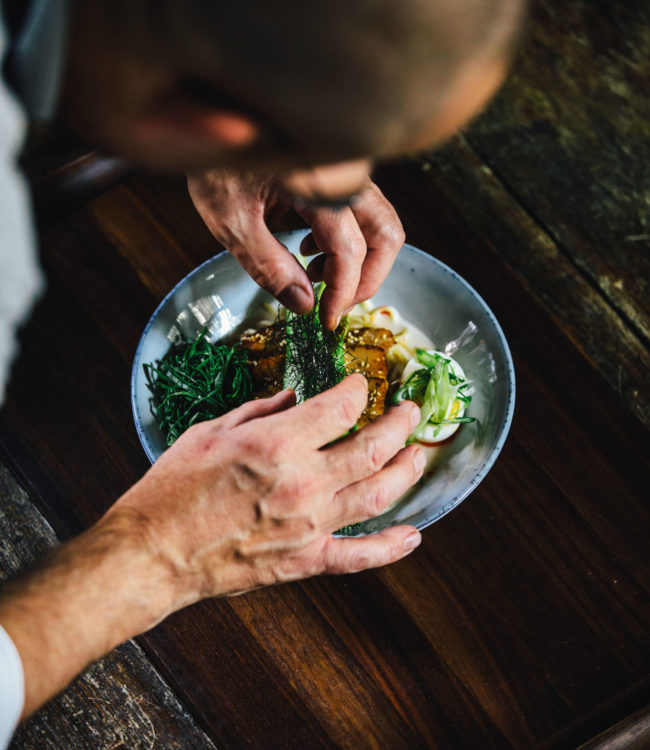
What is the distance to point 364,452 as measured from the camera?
836 mm

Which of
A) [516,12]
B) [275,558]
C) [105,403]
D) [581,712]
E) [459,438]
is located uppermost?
[516,12]

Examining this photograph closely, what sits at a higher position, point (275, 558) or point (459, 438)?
point (275, 558)

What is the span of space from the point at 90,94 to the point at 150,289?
0.92 metres

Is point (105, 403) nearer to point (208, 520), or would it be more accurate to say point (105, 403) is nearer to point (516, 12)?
point (208, 520)

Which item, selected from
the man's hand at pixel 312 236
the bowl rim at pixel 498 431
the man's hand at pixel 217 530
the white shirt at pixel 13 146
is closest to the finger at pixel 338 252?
the man's hand at pixel 312 236

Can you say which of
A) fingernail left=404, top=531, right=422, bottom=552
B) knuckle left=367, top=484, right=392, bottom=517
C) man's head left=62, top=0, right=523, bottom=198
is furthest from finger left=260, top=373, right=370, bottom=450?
man's head left=62, top=0, right=523, bottom=198

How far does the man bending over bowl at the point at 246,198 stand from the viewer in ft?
1.04

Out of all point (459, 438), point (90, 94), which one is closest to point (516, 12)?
point (90, 94)

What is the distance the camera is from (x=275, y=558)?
32.8 inches

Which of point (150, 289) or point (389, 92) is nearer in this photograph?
point (389, 92)

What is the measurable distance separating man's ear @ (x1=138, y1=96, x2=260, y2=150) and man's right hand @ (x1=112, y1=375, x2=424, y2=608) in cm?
48

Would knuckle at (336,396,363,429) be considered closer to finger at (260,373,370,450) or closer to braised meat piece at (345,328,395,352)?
finger at (260,373,370,450)

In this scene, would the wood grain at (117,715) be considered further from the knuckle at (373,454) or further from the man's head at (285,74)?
the man's head at (285,74)

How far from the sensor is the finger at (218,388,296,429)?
0.86m
